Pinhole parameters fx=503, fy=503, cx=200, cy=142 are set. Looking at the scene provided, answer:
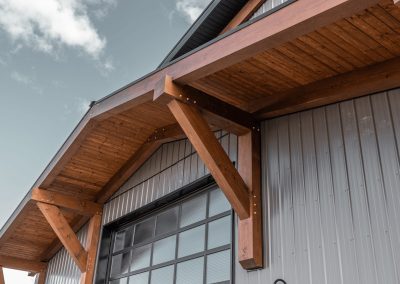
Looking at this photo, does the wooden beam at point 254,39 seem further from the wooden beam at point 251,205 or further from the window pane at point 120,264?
the window pane at point 120,264

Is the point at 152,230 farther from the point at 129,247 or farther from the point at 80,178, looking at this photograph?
the point at 80,178

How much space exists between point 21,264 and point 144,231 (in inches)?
148

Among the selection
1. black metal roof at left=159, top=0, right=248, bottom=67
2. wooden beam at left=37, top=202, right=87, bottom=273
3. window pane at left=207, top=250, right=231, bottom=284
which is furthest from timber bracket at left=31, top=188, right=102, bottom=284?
window pane at left=207, top=250, right=231, bottom=284

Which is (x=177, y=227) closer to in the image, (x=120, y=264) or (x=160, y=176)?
(x=160, y=176)

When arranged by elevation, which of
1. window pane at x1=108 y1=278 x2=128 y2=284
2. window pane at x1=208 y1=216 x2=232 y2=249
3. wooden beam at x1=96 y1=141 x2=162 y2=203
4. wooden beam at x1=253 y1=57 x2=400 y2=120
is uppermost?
wooden beam at x1=96 y1=141 x2=162 y2=203

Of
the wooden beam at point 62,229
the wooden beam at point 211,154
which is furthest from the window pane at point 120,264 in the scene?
the wooden beam at point 211,154

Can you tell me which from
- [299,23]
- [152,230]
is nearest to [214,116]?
[299,23]

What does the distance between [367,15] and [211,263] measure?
2748 mm

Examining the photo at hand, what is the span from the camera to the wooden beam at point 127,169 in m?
6.40

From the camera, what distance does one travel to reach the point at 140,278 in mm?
6023

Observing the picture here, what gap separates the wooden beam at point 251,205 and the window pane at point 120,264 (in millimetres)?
2609

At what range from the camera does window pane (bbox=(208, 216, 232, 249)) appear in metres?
4.77

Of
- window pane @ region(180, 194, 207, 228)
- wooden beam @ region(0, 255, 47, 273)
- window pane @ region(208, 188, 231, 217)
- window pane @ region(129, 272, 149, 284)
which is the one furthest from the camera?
wooden beam @ region(0, 255, 47, 273)

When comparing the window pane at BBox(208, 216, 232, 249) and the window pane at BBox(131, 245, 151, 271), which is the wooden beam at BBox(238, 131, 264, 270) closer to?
the window pane at BBox(208, 216, 232, 249)
